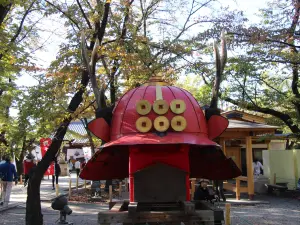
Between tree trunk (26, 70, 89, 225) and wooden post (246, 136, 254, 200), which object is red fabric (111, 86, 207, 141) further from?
wooden post (246, 136, 254, 200)

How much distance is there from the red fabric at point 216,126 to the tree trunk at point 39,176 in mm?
4331

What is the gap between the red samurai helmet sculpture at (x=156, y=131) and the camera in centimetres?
506

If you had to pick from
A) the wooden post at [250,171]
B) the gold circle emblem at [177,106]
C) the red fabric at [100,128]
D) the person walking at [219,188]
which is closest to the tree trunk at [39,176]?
the red fabric at [100,128]

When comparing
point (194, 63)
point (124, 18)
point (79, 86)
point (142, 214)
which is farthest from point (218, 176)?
point (124, 18)

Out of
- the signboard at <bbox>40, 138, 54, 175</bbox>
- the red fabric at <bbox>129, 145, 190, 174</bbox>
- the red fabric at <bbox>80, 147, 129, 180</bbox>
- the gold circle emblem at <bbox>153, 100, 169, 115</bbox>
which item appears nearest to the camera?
the gold circle emblem at <bbox>153, 100, 169, 115</bbox>

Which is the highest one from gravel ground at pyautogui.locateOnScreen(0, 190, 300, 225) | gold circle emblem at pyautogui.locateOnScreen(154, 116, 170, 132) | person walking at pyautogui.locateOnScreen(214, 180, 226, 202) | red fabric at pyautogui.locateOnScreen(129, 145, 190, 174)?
gold circle emblem at pyautogui.locateOnScreen(154, 116, 170, 132)

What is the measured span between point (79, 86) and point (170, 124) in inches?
186

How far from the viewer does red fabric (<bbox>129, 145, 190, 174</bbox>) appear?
5.25 meters

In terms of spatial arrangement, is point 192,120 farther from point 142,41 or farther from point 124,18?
point 124,18

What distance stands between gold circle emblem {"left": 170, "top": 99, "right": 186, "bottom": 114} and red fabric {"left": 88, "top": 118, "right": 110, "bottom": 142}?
116 centimetres

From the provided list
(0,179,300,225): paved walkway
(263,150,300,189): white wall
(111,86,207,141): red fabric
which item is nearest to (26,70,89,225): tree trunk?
(0,179,300,225): paved walkway

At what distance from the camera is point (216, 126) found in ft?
18.4

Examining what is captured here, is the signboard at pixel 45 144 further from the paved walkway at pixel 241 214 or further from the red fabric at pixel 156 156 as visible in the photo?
the red fabric at pixel 156 156

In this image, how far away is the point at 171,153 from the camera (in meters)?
5.30
